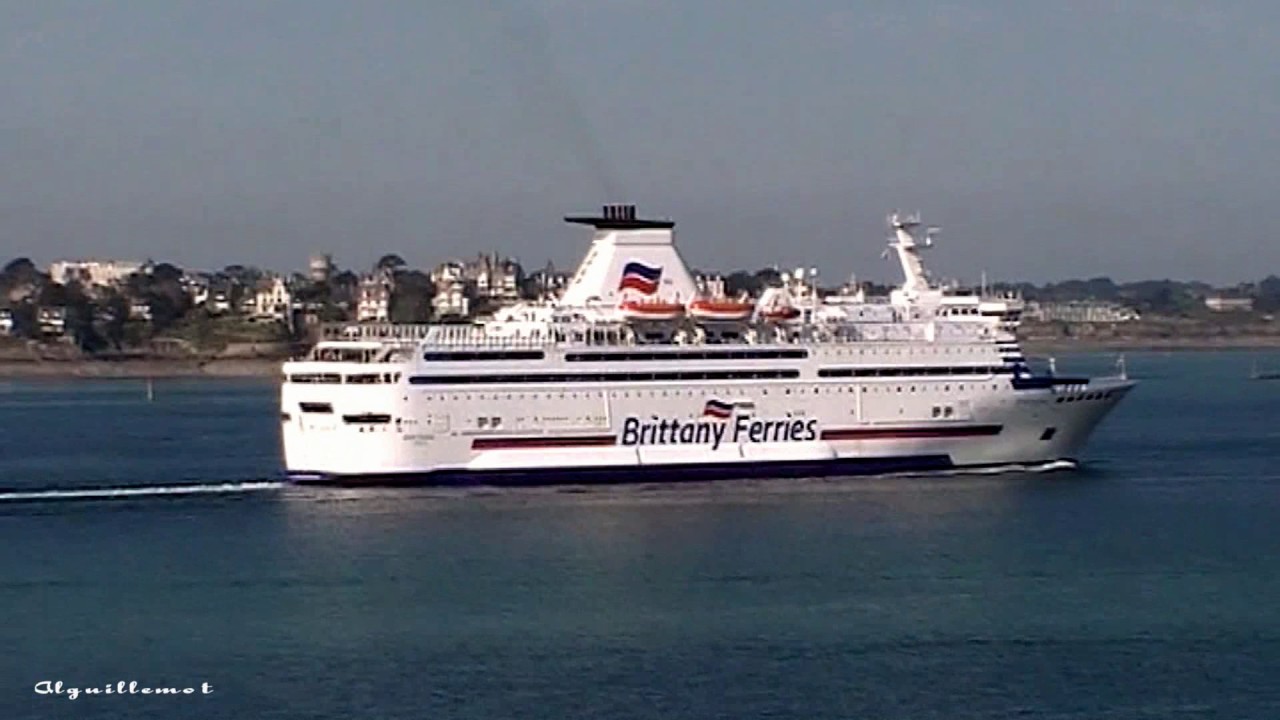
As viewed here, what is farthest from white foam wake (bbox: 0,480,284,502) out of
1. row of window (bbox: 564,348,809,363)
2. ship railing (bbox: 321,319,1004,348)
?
row of window (bbox: 564,348,809,363)

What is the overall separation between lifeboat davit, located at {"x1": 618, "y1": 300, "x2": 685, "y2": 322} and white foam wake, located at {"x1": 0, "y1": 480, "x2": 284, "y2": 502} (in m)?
6.70

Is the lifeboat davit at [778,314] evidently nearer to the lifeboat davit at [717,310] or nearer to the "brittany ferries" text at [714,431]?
the lifeboat davit at [717,310]

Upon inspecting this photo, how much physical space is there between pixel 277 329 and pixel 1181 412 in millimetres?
62677

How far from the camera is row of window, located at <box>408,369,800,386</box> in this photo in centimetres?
3722

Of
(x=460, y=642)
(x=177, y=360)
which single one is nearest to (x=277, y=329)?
(x=177, y=360)

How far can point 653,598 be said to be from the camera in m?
27.3

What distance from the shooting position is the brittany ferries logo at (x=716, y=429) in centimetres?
3819

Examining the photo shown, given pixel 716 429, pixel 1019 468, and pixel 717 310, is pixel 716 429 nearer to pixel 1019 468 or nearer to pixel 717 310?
pixel 717 310

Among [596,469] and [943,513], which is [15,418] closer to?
[596,469]

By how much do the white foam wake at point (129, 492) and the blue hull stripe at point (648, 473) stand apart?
1029 millimetres

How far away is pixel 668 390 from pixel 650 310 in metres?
1.89

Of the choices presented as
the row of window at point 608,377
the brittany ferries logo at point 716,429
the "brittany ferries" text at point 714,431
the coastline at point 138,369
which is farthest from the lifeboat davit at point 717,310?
the coastline at point 138,369

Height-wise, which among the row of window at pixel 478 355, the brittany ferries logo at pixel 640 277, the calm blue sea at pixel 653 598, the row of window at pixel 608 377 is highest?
the brittany ferries logo at pixel 640 277

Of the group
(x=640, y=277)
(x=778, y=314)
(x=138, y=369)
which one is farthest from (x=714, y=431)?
(x=138, y=369)
